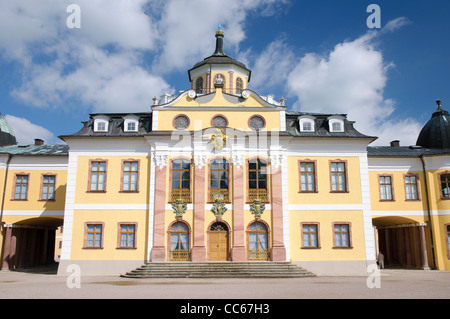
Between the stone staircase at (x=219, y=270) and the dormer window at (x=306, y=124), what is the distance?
9.20 metres

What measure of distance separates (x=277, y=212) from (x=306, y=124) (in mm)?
6593

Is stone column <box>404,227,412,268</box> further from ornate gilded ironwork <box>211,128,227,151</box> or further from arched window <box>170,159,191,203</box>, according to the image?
arched window <box>170,159,191,203</box>

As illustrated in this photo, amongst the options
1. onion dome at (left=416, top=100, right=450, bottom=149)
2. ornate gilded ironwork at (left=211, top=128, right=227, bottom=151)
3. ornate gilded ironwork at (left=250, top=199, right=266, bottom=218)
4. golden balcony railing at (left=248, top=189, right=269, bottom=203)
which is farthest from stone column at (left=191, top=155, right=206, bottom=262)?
onion dome at (left=416, top=100, right=450, bottom=149)

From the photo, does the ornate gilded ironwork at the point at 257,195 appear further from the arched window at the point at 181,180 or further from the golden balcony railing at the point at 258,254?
the arched window at the point at 181,180

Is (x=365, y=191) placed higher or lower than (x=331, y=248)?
higher

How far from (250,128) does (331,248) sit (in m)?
9.37

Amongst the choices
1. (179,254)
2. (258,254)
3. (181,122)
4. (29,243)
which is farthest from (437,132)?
(29,243)

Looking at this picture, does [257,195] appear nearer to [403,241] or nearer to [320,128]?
[320,128]

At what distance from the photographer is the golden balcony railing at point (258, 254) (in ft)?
83.0

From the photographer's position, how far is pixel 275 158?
2652cm

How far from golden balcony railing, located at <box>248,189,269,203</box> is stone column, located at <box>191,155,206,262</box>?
3.03 m

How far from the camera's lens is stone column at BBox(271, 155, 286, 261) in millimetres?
25078
